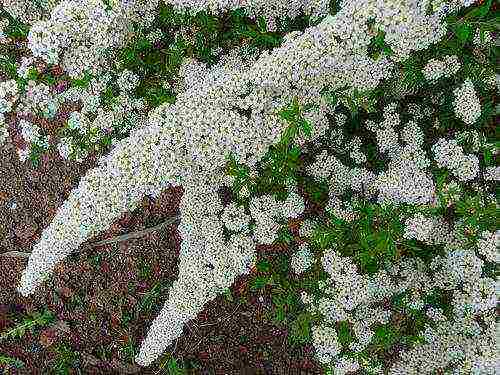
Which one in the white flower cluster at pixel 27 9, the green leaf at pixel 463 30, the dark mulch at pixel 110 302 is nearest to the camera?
the green leaf at pixel 463 30

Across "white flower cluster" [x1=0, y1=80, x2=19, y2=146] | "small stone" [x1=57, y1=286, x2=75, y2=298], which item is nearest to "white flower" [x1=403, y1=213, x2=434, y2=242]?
"white flower cluster" [x1=0, y1=80, x2=19, y2=146]

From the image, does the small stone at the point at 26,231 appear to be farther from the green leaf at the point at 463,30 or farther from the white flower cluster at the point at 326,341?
the green leaf at the point at 463,30

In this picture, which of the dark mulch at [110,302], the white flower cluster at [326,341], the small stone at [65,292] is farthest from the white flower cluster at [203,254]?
the small stone at [65,292]

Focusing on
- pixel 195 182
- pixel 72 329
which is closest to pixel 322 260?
pixel 195 182

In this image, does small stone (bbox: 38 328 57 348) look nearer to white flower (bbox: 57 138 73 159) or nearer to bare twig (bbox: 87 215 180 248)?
bare twig (bbox: 87 215 180 248)

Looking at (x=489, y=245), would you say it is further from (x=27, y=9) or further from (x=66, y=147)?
(x=27, y=9)

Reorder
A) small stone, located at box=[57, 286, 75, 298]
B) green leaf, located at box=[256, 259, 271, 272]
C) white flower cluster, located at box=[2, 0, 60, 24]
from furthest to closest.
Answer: small stone, located at box=[57, 286, 75, 298], green leaf, located at box=[256, 259, 271, 272], white flower cluster, located at box=[2, 0, 60, 24]
